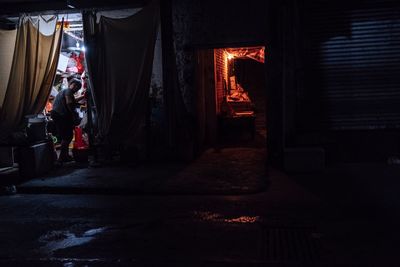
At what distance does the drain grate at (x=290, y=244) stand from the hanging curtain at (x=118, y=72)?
5.24 m

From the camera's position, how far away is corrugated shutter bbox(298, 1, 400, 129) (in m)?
10.5

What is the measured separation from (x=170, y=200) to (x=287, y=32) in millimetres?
5020

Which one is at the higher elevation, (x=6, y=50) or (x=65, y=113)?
(x=6, y=50)

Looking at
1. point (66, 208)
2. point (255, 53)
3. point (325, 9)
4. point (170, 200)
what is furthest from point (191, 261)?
point (255, 53)

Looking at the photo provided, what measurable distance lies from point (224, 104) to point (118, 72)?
16.9 feet

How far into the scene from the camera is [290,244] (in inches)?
235

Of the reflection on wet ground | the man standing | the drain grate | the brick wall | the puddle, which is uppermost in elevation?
the brick wall

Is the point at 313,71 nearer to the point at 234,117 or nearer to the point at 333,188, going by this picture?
the point at 333,188

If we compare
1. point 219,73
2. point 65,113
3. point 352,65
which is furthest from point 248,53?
point 65,113

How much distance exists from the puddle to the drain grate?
2.45 meters

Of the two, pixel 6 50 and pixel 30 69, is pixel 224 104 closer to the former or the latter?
pixel 30 69

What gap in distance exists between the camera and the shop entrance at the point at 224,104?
534 inches

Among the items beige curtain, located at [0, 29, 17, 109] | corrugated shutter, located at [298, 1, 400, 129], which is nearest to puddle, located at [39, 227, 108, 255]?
beige curtain, located at [0, 29, 17, 109]

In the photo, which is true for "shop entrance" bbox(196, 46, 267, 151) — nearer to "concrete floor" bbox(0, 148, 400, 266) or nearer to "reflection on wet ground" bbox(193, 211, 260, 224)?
"concrete floor" bbox(0, 148, 400, 266)
